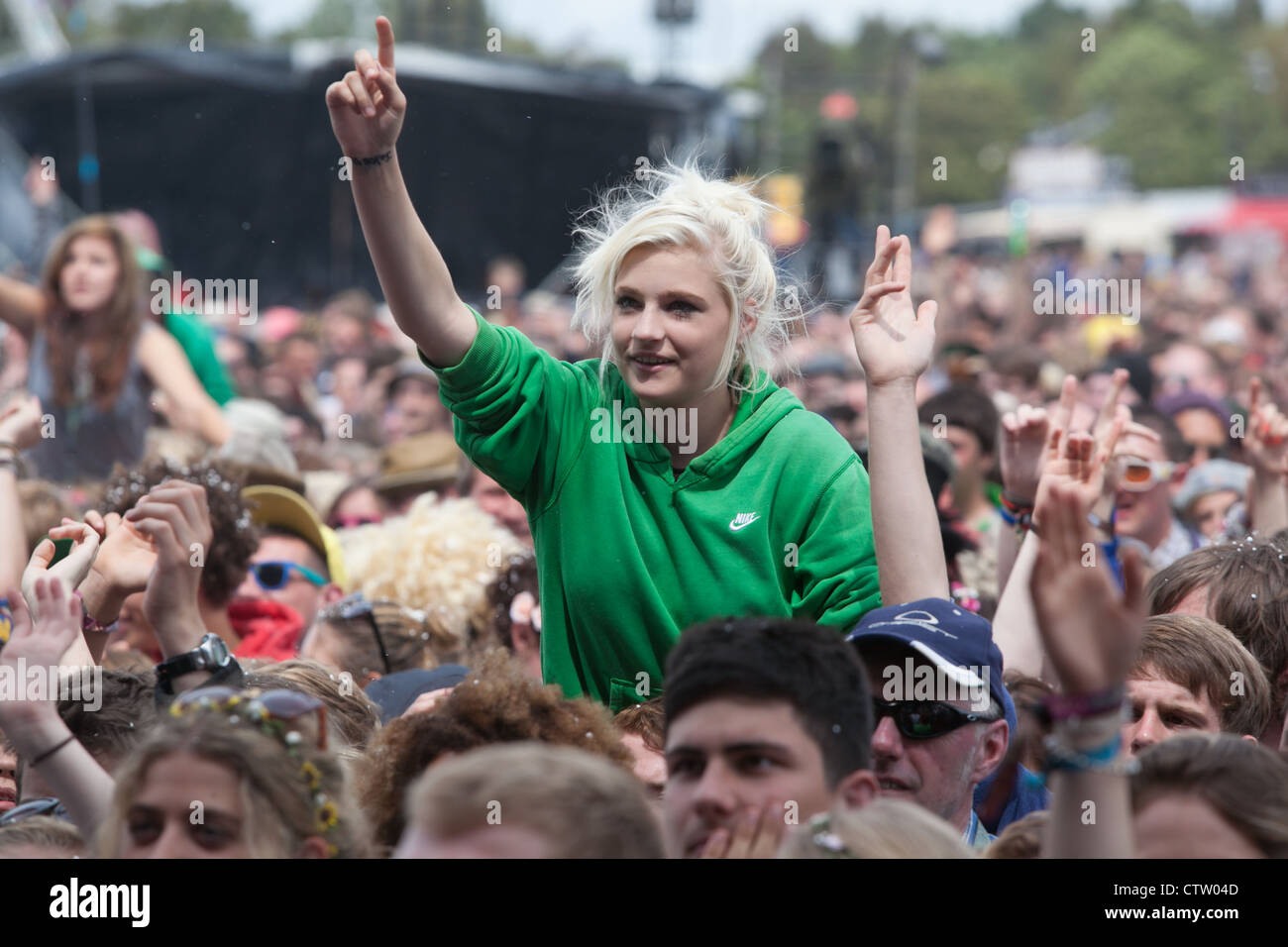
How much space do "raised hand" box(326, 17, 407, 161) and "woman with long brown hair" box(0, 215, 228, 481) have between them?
325 cm

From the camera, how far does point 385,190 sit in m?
2.70

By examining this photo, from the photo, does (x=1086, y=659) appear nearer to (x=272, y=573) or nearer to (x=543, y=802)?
(x=543, y=802)

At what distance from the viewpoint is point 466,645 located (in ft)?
15.2

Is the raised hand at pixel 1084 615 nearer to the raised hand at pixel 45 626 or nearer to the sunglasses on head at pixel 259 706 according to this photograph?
the sunglasses on head at pixel 259 706

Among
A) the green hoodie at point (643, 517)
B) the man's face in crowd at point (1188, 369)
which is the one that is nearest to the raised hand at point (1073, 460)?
the green hoodie at point (643, 517)

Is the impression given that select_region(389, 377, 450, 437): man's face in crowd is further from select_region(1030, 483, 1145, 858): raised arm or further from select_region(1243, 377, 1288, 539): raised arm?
select_region(1030, 483, 1145, 858): raised arm

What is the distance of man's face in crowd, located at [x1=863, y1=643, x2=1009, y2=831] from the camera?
8.89ft

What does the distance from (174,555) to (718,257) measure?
120cm

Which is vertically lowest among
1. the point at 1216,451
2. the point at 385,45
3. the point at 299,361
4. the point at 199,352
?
the point at 1216,451

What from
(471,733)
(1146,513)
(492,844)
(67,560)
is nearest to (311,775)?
(471,733)

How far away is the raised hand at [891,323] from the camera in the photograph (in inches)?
116

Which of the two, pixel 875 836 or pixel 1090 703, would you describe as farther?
pixel 875 836

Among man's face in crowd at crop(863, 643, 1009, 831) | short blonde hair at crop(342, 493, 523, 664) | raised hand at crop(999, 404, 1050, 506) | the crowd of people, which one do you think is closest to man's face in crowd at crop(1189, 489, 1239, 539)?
the crowd of people
